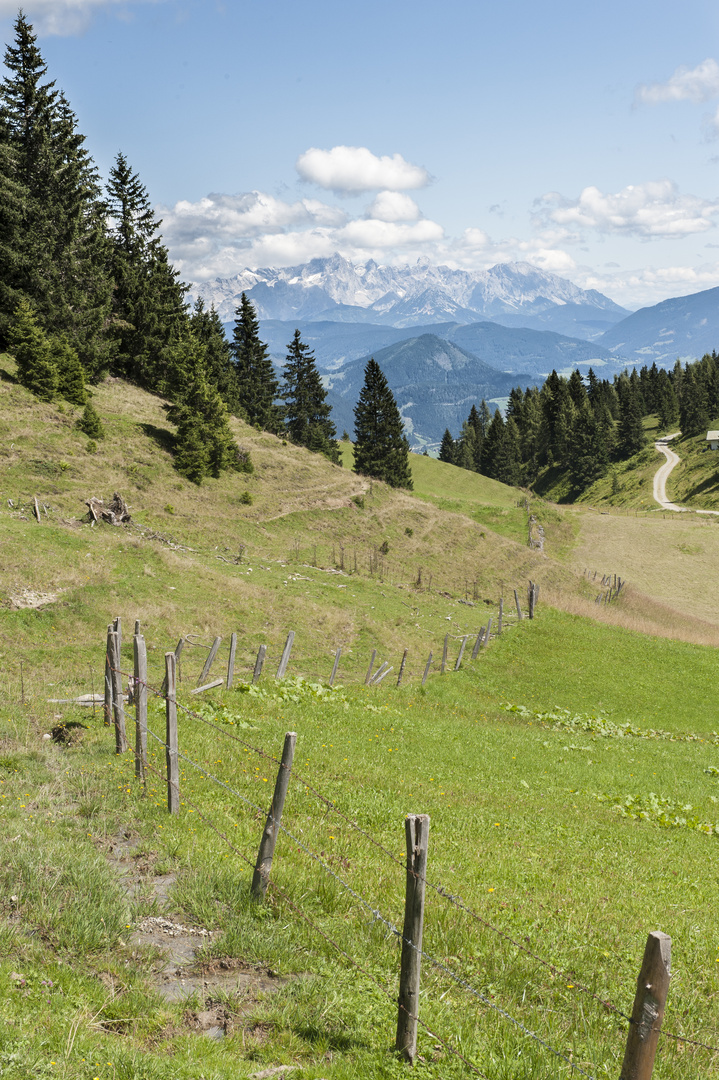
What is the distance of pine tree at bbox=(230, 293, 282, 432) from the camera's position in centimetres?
8556

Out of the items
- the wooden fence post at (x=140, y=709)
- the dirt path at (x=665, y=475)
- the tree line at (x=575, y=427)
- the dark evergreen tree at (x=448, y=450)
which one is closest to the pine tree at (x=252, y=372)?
the tree line at (x=575, y=427)

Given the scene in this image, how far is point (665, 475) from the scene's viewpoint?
126125 mm

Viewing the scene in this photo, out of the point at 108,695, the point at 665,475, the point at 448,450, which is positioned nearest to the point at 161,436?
the point at 108,695

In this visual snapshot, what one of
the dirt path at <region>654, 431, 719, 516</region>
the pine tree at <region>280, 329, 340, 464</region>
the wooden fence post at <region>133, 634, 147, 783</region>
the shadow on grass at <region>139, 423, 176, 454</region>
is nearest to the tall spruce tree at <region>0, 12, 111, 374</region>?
the shadow on grass at <region>139, 423, 176, 454</region>

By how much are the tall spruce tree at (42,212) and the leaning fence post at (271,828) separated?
193ft

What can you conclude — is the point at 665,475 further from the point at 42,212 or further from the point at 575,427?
the point at 42,212

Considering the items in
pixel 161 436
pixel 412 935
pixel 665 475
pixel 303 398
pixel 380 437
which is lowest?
pixel 412 935

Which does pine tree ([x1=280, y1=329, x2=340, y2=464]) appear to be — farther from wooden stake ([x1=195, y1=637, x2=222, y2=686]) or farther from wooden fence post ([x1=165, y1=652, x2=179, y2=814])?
wooden fence post ([x1=165, y1=652, x2=179, y2=814])

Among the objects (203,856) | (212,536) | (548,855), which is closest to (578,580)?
(212,536)

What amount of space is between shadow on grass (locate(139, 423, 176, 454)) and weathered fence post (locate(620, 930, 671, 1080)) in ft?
187

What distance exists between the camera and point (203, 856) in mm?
8953

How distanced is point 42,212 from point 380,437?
46354 millimetres

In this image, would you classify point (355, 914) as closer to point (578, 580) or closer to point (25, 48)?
point (578, 580)

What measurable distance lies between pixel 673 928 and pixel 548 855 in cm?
256
